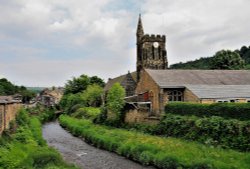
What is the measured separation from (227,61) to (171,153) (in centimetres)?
5721

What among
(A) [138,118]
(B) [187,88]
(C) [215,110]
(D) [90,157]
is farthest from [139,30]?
(D) [90,157]

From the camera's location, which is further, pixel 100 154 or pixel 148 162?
pixel 100 154

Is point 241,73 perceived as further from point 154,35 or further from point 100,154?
point 100,154

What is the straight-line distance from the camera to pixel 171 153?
2492 cm

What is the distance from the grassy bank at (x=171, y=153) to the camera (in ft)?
70.7

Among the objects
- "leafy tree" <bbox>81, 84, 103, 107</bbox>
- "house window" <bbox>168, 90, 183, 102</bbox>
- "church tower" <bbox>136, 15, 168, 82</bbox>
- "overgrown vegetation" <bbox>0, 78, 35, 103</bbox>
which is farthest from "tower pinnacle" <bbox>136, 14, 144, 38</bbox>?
"overgrown vegetation" <bbox>0, 78, 35, 103</bbox>

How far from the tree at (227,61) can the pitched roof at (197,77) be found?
88.6 feet

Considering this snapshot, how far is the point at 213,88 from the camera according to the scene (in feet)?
136

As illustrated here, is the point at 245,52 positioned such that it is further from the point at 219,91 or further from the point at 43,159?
the point at 43,159

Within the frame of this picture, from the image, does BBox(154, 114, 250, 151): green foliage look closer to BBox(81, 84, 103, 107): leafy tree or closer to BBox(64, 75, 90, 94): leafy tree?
BBox(81, 84, 103, 107): leafy tree

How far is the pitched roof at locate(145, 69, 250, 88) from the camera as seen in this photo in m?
43.7

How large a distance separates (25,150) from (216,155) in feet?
41.4

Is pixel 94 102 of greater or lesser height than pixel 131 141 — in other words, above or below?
above

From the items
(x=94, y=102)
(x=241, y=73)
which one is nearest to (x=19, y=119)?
(x=241, y=73)
